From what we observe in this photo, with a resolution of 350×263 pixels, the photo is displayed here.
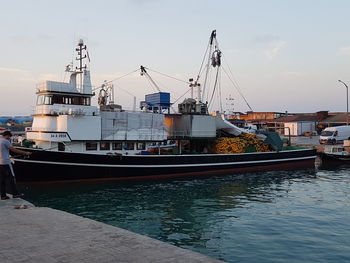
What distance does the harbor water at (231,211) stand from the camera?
1182 centimetres

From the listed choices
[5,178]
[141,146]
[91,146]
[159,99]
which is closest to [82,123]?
[91,146]

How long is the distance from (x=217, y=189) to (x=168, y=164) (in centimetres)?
595

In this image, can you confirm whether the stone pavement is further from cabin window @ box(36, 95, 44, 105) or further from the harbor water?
cabin window @ box(36, 95, 44, 105)

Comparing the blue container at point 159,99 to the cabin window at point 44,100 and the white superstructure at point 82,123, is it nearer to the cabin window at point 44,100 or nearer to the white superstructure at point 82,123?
the white superstructure at point 82,123

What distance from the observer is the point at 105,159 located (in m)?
26.0

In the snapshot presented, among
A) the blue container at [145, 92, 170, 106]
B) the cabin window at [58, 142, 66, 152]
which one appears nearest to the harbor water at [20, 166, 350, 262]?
the cabin window at [58, 142, 66, 152]

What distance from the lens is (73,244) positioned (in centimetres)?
696

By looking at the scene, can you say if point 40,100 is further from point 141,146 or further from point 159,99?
point 159,99

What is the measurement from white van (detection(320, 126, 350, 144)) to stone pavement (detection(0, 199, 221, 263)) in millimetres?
49979

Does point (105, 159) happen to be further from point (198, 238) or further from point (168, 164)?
point (198, 238)

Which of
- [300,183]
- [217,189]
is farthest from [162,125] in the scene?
[300,183]

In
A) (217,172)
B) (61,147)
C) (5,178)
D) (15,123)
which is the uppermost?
(15,123)

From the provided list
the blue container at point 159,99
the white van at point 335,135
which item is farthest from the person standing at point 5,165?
the white van at point 335,135

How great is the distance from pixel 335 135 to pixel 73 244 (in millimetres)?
52988
